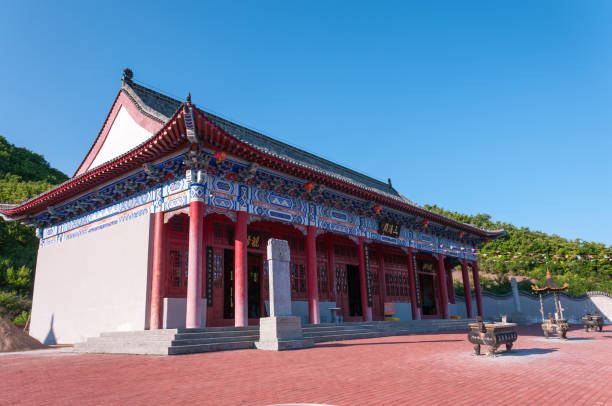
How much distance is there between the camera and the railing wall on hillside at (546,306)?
920 inches

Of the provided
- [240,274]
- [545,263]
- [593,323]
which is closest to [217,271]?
[240,274]

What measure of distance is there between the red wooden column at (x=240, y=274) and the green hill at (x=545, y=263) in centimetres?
2284

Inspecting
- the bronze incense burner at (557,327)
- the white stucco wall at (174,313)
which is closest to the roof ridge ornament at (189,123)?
the white stucco wall at (174,313)

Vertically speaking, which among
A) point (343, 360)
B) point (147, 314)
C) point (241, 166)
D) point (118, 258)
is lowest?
point (343, 360)

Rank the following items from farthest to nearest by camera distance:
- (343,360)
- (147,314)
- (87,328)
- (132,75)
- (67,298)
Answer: (132,75), (67,298), (87,328), (147,314), (343,360)

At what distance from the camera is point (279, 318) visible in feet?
29.3

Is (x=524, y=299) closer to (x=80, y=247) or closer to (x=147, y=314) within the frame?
(x=147, y=314)

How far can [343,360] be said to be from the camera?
A: 21.9 ft

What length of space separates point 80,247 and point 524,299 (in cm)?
2384

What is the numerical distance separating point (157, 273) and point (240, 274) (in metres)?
2.17

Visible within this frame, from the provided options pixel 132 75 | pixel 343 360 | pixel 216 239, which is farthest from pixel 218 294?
pixel 132 75

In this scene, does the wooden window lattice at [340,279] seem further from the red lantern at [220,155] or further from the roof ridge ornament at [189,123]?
the roof ridge ornament at [189,123]

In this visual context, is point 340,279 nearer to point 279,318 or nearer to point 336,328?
point 336,328

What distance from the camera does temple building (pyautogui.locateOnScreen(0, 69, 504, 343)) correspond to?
10.4 metres
